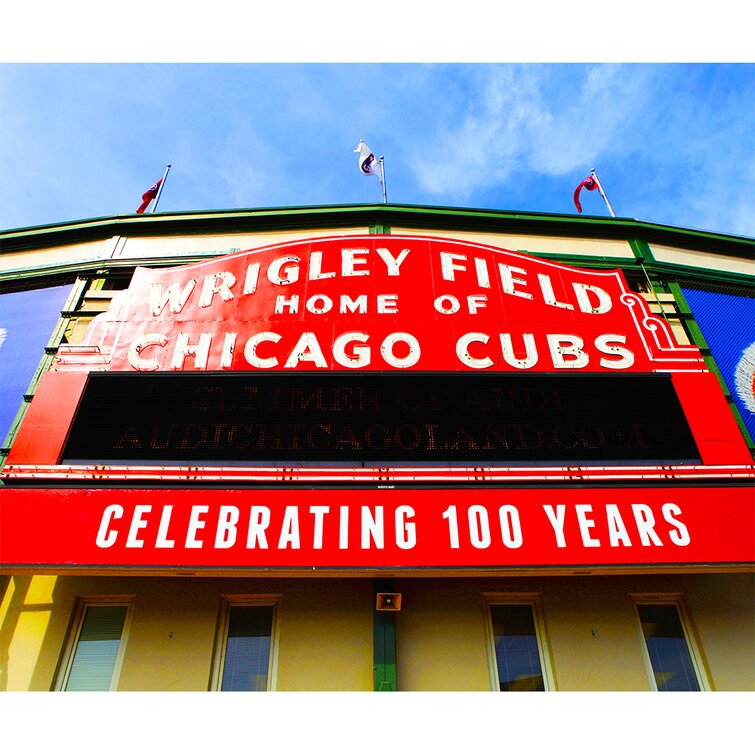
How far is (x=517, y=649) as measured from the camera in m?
7.47

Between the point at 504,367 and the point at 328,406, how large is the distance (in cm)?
262

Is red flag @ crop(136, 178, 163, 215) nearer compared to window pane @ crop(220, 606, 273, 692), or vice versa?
window pane @ crop(220, 606, 273, 692)

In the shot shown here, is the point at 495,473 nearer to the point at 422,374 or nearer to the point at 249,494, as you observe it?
the point at 422,374

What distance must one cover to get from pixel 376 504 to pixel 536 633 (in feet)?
9.09

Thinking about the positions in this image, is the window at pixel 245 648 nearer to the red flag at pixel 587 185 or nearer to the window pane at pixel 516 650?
the window pane at pixel 516 650

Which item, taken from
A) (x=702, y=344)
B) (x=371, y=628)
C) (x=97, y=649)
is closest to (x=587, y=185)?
(x=702, y=344)

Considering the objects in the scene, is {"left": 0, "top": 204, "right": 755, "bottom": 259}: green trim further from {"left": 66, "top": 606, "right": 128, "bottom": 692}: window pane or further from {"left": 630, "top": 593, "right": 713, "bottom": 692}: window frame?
{"left": 66, "top": 606, "right": 128, "bottom": 692}: window pane

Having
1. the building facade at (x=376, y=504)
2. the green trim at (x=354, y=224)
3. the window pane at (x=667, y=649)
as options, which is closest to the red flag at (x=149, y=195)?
the green trim at (x=354, y=224)

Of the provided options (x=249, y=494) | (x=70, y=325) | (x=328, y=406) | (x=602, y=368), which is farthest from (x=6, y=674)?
(x=602, y=368)

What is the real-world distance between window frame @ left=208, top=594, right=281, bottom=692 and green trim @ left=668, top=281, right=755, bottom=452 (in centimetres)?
722

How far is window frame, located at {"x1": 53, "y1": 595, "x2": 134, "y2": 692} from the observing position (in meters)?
7.09

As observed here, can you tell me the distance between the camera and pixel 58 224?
13133 millimetres

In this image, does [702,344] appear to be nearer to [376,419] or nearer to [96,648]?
[376,419]

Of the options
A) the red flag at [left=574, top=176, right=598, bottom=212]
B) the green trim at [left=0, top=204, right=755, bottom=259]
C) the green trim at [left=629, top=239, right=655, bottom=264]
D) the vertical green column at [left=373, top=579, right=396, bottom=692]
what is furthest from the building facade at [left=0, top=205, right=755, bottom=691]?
the red flag at [left=574, top=176, right=598, bottom=212]
